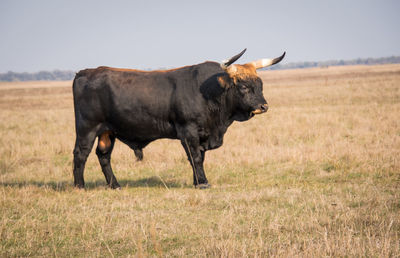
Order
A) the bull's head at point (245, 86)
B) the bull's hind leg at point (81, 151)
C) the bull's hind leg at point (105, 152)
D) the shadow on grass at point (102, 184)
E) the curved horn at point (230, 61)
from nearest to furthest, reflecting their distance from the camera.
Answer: the curved horn at point (230, 61) → the bull's head at point (245, 86) → the bull's hind leg at point (81, 151) → the shadow on grass at point (102, 184) → the bull's hind leg at point (105, 152)

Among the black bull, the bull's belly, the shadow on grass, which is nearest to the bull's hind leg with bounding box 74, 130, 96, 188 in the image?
the black bull

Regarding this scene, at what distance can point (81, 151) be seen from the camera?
26.3 ft

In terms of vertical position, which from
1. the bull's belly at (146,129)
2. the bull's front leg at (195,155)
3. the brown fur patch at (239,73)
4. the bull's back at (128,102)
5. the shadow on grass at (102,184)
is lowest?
the shadow on grass at (102,184)

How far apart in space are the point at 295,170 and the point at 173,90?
2.93 metres

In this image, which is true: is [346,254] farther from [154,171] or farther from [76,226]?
[154,171]

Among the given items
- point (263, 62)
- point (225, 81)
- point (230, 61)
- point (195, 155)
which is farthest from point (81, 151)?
point (263, 62)

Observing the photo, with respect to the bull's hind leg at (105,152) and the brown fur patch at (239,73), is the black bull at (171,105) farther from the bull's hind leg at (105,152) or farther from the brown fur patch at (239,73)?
the bull's hind leg at (105,152)

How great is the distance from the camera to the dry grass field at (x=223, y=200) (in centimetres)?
462

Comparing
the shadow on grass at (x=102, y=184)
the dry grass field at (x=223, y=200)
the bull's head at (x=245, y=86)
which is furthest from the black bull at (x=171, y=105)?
the dry grass field at (x=223, y=200)

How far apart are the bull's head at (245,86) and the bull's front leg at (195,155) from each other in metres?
0.98

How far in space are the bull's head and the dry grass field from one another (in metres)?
1.36

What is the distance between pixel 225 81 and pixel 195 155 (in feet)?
4.49

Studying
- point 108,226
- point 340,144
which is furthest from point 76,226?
point 340,144

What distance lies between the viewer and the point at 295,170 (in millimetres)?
8750
